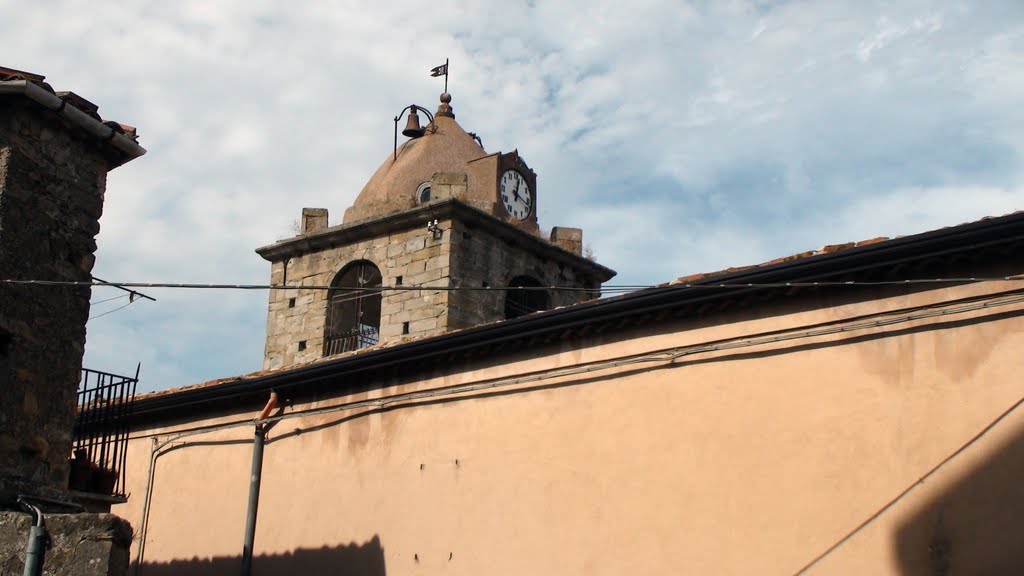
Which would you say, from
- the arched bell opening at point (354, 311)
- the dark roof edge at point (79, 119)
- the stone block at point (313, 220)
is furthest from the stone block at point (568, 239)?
the dark roof edge at point (79, 119)

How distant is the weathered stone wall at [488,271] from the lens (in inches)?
789

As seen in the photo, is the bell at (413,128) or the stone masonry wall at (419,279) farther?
the bell at (413,128)

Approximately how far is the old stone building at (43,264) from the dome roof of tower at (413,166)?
12.0 metres

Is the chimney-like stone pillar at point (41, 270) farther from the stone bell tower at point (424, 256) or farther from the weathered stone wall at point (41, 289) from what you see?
the stone bell tower at point (424, 256)

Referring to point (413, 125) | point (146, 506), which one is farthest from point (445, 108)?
point (146, 506)

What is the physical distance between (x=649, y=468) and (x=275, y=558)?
4.92 meters

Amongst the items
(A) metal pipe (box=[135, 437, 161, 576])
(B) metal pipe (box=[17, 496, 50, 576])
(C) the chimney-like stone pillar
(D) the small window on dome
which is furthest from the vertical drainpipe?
(D) the small window on dome

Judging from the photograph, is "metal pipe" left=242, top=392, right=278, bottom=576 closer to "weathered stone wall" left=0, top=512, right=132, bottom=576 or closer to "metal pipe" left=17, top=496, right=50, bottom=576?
"weathered stone wall" left=0, top=512, right=132, bottom=576

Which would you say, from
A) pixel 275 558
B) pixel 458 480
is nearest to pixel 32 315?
pixel 458 480

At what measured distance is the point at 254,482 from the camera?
14133mm

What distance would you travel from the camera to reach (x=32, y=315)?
8750 mm

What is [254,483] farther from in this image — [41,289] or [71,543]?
[71,543]

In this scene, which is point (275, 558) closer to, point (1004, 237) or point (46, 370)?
point (46, 370)

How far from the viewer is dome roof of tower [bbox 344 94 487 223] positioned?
71.6 ft
